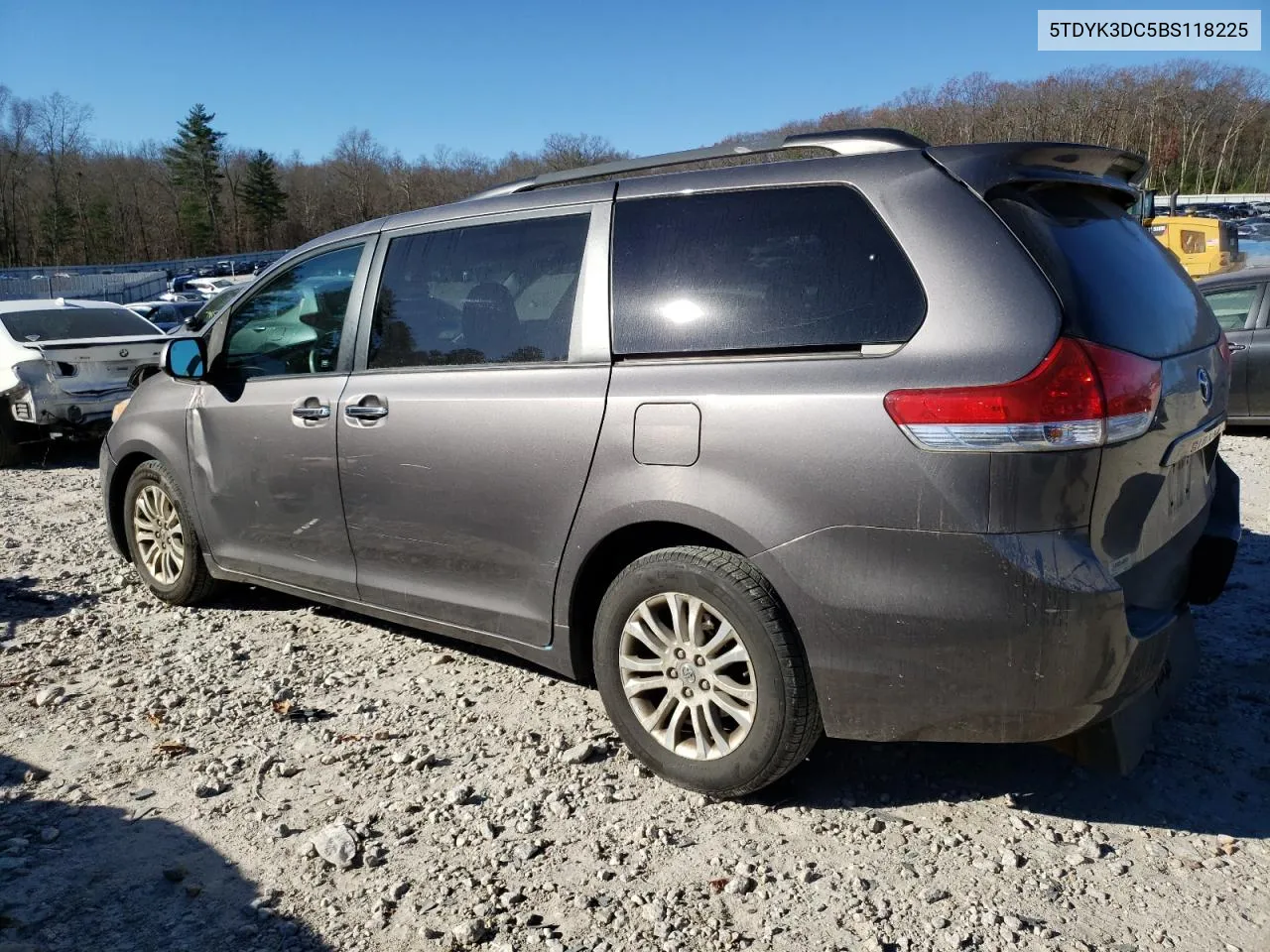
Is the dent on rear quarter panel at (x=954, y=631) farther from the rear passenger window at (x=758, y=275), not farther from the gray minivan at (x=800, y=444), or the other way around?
the rear passenger window at (x=758, y=275)

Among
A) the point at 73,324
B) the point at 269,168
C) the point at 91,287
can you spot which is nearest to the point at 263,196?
the point at 269,168

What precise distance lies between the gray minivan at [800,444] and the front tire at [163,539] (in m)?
1.34

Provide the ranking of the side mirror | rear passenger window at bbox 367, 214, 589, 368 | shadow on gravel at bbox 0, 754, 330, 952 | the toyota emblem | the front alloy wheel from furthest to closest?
the front alloy wheel
the side mirror
rear passenger window at bbox 367, 214, 589, 368
the toyota emblem
shadow on gravel at bbox 0, 754, 330, 952

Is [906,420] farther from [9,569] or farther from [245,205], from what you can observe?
[245,205]

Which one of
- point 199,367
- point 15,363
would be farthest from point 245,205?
point 199,367

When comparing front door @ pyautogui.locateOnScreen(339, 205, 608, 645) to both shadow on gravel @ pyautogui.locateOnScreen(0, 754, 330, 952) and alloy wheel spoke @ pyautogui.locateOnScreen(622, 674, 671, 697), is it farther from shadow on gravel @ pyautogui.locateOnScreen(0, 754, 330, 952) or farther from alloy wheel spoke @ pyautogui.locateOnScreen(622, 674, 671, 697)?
shadow on gravel @ pyautogui.locateOnScreen(0, 754, 330, 952)

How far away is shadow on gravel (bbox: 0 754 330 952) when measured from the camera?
8.29ft

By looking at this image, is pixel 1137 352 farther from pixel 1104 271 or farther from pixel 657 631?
pixel 657 631

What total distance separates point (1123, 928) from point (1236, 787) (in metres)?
0.90

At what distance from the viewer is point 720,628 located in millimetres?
2949

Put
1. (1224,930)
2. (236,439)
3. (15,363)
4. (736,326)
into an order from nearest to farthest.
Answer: (1224,930)
(736,326)
(236,439)
(15,363)

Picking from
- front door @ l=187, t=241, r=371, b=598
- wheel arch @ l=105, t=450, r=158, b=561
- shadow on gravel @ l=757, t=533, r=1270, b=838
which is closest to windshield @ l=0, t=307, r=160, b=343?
wheel arch @ l=105, t=450, r=158, b=561

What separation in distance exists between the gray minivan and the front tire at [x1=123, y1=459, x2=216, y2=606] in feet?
4.40

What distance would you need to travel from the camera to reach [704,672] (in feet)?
9.84
